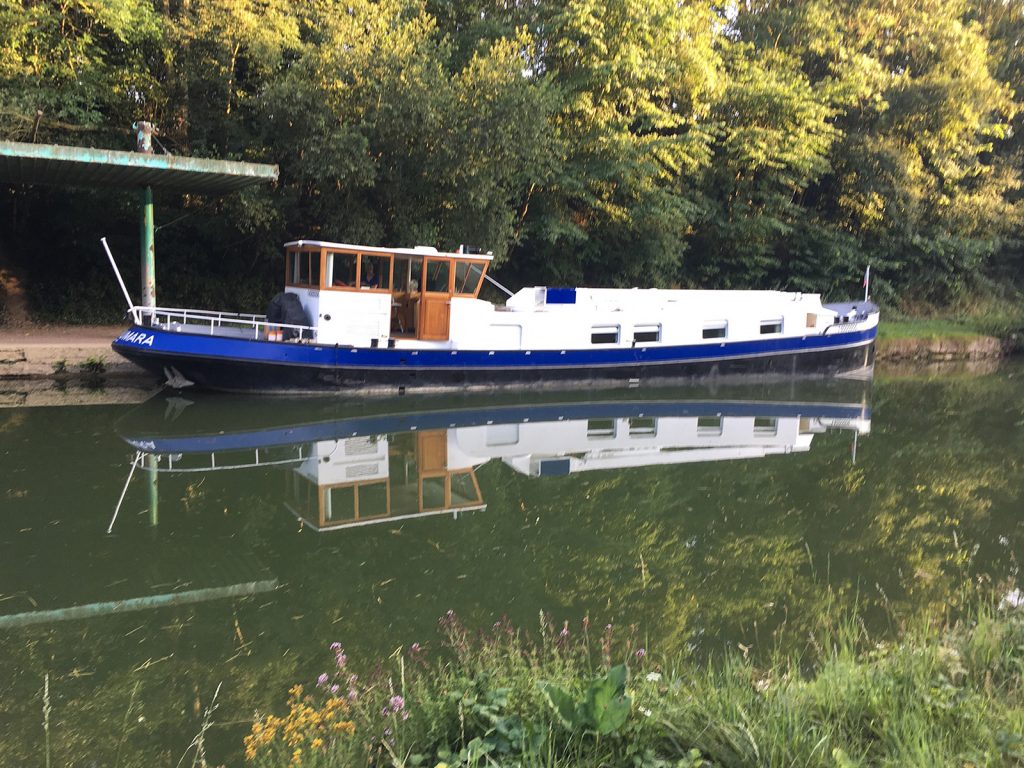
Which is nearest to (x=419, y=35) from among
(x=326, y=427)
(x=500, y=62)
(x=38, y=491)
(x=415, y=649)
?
(x=500, y=62)

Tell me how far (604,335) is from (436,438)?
17.1 feet

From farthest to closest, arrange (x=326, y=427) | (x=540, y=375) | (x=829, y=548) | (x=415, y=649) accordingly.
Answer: (x=540, y=375) → (x=326, y=427) → (x=829, y=548) → (x=415, y=649)

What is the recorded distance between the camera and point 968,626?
3695 mm

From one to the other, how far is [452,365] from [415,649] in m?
8.74

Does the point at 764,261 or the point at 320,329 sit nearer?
the point at 320,329

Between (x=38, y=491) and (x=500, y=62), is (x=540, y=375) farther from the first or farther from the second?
(x=38, y=491)

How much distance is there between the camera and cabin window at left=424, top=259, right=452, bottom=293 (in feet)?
39.5

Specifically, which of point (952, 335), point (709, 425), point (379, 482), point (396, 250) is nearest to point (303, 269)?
point (396, 250)

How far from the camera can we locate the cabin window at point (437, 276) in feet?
39.5

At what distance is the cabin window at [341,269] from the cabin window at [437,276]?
122cm

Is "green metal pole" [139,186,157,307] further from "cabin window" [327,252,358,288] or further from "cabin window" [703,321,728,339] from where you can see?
"cabin window" [703,321,728,339]

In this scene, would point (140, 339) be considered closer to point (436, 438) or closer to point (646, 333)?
point (436, 438)

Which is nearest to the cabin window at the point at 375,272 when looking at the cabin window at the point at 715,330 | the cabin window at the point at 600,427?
the cabin window at the point at 600,427

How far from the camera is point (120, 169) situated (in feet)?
36.6
